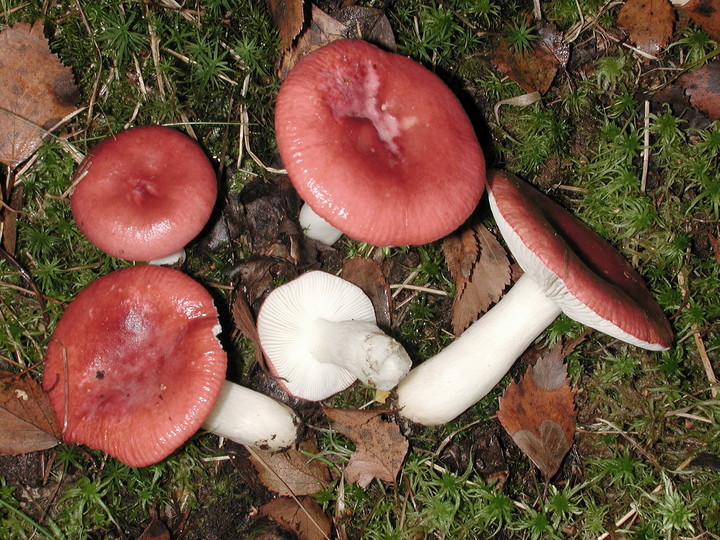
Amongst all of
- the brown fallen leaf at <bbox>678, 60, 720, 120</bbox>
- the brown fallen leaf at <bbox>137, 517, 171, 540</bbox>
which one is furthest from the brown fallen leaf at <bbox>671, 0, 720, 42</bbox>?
the brown fallen leaf at <bbox>137, 517, 171, 540</bbox>

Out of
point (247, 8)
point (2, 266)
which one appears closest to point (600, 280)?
point (247, 8)

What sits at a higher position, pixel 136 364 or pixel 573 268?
pixel 573 268

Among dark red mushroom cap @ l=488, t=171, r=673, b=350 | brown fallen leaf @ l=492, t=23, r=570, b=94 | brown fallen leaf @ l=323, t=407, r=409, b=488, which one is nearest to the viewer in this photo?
dark red mushroom cap @ l=488, t=171, r=673, b=350

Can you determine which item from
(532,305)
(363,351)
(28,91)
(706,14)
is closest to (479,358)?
(532,305)

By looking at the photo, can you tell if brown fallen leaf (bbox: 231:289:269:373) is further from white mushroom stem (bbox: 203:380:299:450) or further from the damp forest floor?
white mushroom stem (bbox: 203:380:299:450)

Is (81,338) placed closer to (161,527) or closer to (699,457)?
(161,527)

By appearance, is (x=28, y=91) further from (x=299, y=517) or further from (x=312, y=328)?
(x=299, y=517)
